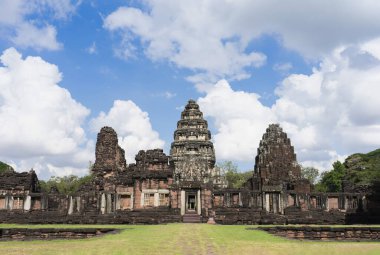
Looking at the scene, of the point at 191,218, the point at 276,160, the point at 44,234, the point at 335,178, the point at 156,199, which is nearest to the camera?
the point at 44,234

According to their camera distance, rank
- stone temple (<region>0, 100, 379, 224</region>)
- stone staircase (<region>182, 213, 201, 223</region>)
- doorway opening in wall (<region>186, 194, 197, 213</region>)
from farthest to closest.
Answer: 1. doorway opening in wall (<region>186, 194, 197, 213</region>)
2. stone temple (<region>0, 100, 379, 224</region>)
3. stone staircase (<region>182, 213, 201, 223</region>)

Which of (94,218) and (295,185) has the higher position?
(295,185)

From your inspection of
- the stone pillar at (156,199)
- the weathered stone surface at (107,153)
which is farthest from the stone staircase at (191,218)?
the weathered stone surface at (107,153)

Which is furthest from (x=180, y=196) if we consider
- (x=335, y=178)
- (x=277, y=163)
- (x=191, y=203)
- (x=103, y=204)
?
(x=335, y=178)

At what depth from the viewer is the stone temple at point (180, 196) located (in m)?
34.4

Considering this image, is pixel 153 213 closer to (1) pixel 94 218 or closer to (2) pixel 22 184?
(1) pixel 94 218

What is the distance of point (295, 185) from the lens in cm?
4484

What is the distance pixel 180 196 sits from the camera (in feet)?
120

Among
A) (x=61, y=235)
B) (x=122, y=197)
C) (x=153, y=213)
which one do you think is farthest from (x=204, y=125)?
(x=61, y=235)

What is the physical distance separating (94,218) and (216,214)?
9996 millimetres

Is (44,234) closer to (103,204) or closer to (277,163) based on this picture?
(103,204)

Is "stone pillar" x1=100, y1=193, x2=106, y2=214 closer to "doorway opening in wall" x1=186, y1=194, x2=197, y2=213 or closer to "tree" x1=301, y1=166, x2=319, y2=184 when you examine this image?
"doorway opening in wall" x1=186, y1=194, x2=197, y2=213

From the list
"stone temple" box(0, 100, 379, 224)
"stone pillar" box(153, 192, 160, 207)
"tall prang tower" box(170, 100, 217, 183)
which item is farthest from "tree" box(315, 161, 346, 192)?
"stone pillar" box(153, 192, 160, 207)

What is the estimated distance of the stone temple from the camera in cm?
3438
